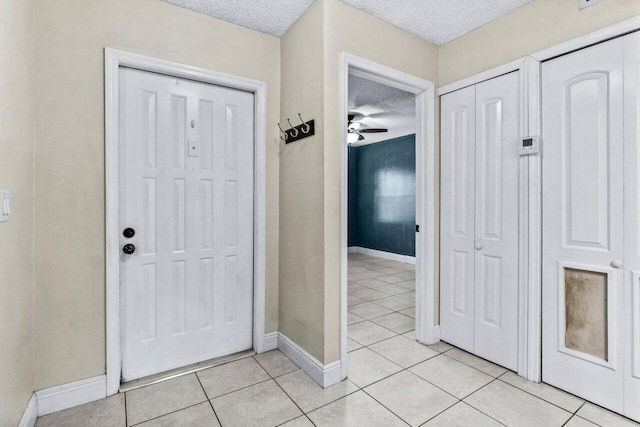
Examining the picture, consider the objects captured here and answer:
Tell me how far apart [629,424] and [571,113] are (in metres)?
1.76

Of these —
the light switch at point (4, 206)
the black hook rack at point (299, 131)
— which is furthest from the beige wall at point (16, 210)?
the black hook rack at point (299, 131)

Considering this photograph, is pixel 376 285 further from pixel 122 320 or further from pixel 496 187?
pixel 122 320

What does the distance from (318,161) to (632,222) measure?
1810 millimetres

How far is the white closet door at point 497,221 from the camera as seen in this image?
87.7 inches

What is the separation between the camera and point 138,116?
2.12 m

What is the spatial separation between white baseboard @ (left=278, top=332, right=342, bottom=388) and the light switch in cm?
182

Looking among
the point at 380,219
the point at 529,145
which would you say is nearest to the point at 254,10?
the point at 529,145

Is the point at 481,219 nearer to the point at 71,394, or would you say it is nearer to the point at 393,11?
the point at 393,11

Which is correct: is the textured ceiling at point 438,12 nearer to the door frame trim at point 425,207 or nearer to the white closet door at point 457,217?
the door frame trim at point 425,207

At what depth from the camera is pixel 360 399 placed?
6.37 feet

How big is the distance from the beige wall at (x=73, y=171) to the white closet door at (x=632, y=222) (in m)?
2.81

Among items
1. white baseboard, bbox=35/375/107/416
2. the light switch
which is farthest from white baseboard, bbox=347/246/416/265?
the light switch

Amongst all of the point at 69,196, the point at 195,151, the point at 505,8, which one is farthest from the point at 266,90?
the point at 505,8

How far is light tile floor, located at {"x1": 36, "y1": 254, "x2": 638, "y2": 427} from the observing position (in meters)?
1.75
